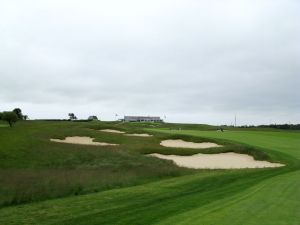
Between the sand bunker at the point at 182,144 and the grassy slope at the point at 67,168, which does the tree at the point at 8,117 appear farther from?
the sand bunker at the point at 182,144

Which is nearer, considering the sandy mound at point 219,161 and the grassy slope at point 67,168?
the grassy slope at point 67,168

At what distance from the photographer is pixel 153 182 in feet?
73.4

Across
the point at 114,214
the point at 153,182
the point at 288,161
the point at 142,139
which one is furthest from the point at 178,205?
the point at 142,139

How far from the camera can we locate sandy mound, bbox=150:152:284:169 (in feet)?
102

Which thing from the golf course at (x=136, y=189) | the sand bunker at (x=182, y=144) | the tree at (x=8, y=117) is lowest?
the golf course at (x=136, y=189)

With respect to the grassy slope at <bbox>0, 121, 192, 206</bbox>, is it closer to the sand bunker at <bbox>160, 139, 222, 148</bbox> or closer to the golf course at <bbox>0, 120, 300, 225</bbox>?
the golf course at <bbox>0, 120, 300, 225</bbox>

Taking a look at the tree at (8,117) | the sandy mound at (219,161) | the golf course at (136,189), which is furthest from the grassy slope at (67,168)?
the tree at (8,117)

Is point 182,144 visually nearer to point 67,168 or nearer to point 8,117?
point 67,168

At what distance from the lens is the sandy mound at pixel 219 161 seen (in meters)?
31.2

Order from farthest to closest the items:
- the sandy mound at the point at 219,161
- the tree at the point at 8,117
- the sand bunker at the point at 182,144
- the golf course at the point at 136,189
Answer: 1. the tree at the point at 8,117
2. the sand bunker at the point at 182,144
3. the sandy mound at the point at 219,161
4. the golf course at the point at 136,189

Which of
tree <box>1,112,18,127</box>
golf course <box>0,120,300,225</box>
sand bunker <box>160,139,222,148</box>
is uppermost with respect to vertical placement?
tree <box>1,112,18,127</box>

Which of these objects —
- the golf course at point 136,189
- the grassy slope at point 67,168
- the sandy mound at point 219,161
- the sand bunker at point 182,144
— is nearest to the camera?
the golf course at point 136,189

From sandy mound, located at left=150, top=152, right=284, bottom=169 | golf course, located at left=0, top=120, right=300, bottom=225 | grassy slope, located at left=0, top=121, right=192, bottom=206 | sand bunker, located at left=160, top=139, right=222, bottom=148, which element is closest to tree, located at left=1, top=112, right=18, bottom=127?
grassy slope, located at left=0, top=121, right=192, bottom=206

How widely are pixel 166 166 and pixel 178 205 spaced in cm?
1441
